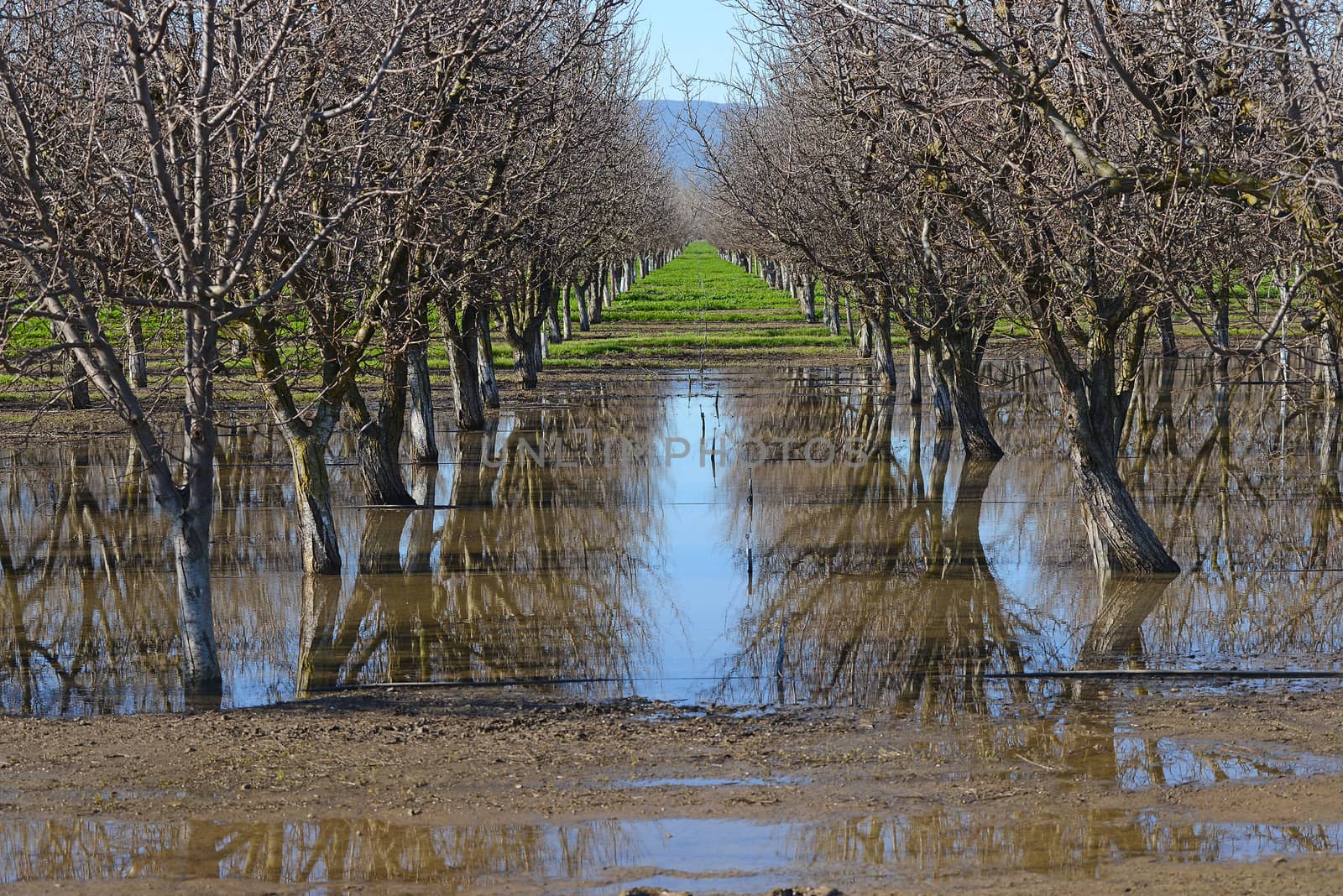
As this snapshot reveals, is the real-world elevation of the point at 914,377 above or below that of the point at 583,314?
below

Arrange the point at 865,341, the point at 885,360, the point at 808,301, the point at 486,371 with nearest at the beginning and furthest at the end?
the point at 486,371
the point at 885,360
the point at 865,341
the point at 808,301

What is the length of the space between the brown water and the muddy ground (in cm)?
87

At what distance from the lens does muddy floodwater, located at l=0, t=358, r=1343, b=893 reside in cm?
611

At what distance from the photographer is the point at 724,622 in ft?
37.6

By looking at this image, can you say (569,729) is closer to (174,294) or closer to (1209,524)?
(174,294)

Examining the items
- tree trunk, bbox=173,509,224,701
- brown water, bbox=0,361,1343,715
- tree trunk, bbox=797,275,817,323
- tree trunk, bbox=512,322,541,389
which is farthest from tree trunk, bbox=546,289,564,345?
tree trunk, bbox=173,509,224,701

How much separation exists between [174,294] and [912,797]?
5672 mm

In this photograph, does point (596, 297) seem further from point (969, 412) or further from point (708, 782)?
point (708, 782)

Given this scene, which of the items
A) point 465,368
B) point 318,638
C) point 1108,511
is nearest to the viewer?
point 318,638

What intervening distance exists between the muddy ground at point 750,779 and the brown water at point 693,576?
34.3 inches

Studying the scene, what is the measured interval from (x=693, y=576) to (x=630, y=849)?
7195mm

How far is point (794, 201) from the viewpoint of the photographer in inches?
926

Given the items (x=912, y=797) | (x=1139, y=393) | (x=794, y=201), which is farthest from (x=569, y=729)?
(x=1139, y=393)

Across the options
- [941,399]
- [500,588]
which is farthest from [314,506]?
[941,399]
